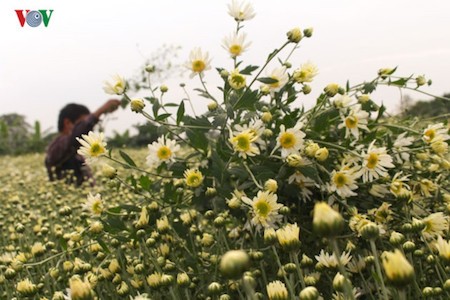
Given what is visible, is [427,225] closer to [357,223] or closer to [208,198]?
[357,223]

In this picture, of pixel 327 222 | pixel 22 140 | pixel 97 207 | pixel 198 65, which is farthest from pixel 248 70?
pixel 22 140

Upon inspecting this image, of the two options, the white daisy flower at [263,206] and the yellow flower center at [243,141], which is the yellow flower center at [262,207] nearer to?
the white daisy flower at [263,206]

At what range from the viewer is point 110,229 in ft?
4.98

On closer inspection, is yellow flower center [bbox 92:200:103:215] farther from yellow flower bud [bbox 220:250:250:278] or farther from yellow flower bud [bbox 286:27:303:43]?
yellow flower bud [bbox 220:250:250:278]

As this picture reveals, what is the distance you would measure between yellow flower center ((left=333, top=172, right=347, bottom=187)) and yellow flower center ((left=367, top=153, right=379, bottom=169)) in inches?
2.7

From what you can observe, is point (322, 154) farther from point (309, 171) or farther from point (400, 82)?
point (400, 82)

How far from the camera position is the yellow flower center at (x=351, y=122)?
A: 59.4 inches

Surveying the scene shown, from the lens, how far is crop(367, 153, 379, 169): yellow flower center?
1.38 meters

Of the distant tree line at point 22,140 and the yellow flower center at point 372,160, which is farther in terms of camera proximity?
the distant tree line at point 22,140

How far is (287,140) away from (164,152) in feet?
1.12

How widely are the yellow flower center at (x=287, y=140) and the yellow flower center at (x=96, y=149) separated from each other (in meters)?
0.48

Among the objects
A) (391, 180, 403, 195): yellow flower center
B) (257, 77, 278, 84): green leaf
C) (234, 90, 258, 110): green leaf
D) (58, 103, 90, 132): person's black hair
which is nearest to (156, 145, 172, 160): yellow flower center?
(234, 90, 258, 110): green leaf

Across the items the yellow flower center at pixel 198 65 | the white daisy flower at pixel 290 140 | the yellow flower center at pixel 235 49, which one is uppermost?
the yellow flower center at pixel 235 49

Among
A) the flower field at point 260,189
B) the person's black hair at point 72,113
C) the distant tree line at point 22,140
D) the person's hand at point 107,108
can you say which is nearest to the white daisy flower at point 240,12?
the flower field at point 260,189
